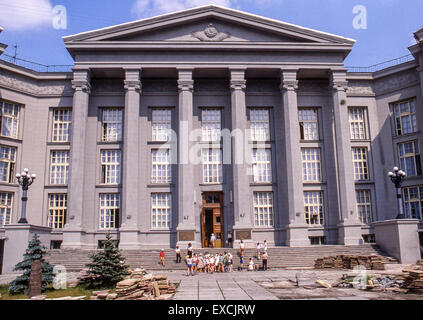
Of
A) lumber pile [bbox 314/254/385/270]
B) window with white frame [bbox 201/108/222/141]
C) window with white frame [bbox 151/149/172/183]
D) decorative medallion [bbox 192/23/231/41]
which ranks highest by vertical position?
decorative medallion [bbox 192/23/231/41]

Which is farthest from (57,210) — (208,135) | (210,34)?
(210,34)

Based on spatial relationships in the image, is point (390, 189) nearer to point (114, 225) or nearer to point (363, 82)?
point (363, 82)

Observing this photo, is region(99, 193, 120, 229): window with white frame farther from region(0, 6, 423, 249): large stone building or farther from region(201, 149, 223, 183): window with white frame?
region(201, 149, 223, 183): window with white frame

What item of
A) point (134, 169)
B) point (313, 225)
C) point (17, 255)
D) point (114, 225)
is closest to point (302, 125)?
point (313, 225)

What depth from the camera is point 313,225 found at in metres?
35.8

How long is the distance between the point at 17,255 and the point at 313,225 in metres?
23.5

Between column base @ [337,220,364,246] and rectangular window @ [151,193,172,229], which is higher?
rectangular window @ [151,193,172,229]

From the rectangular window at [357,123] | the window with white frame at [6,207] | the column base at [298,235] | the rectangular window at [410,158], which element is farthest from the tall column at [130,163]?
the rectangular window at [410,158]

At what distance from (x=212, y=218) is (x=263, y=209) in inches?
181

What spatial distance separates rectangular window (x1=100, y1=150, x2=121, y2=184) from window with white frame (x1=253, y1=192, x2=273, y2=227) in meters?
12.4

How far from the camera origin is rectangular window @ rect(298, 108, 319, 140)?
37.6 metres

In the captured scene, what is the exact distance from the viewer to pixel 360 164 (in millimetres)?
37812

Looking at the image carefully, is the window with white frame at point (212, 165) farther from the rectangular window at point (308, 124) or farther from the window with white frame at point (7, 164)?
the window with white frame at point (7, 164)

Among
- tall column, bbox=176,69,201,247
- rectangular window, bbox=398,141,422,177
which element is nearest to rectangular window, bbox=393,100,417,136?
rectangular window, bbox=398,141,422,177
